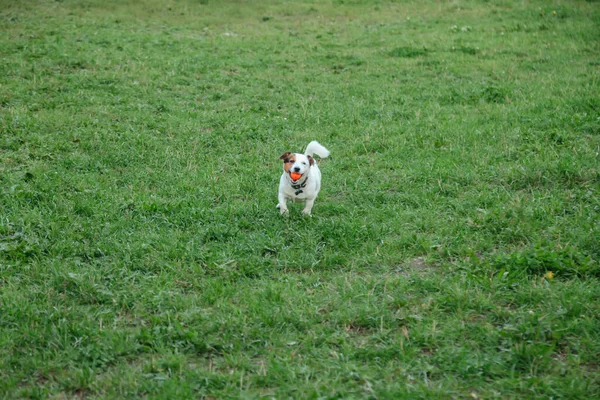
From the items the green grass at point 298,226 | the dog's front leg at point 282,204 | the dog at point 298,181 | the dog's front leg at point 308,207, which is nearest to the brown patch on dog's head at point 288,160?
the dog at point 298,181

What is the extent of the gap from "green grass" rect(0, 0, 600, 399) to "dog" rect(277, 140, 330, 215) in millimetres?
235

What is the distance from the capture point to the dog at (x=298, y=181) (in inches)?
246

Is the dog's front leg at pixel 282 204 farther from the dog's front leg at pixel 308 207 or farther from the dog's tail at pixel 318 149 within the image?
the dog's tail at pixel 318 149

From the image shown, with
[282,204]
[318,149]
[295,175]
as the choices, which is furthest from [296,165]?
[318,149]

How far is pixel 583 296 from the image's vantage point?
16.0ft

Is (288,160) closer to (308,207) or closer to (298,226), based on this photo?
(308,207)

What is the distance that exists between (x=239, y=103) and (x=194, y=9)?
29.7 feet

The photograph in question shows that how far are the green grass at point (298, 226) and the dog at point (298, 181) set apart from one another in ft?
0.77

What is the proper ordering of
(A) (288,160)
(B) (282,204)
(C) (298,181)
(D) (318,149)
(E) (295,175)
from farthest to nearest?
(D) (318,149) → (B) (282,204) → (A) (288,160) → (C) (298,181) → (E) (295,175)

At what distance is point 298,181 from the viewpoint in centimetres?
630

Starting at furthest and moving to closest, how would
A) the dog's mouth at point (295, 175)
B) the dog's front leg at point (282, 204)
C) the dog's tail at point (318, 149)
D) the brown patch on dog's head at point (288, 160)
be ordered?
1. the dog's tail at point (318, 149)
2. the dog's front leg at point (282, 204)
3. the brown patch on dog's head at point (288, 160)
4. the dog's mouth at point (295, 175)

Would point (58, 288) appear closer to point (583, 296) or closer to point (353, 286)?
point (353, 286)

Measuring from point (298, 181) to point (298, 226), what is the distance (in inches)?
18.4

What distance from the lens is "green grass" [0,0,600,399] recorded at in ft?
13.9
